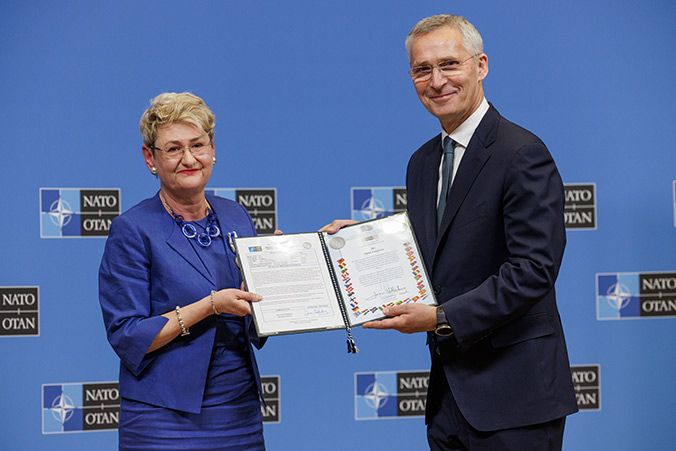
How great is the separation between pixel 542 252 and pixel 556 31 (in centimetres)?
221

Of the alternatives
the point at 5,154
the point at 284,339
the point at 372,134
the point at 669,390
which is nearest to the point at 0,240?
the point at 5,154

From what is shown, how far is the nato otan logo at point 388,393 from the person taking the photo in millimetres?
3479

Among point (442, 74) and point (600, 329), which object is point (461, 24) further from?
point (600, 329)

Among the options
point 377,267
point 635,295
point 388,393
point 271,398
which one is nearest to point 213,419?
point 377,267

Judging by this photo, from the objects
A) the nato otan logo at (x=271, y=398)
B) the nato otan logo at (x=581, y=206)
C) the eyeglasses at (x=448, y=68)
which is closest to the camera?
the eyeglasses at (x=448, y=68)

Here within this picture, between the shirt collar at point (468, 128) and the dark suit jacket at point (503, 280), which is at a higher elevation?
the shirt collar at point (468, 128)

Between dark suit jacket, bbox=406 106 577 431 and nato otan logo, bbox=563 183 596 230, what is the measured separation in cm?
178

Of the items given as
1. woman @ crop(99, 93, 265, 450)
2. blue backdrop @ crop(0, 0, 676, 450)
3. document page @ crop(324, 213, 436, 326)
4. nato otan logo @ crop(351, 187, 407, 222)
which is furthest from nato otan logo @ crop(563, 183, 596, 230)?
woman @ crop(99, 93, 265, 450)

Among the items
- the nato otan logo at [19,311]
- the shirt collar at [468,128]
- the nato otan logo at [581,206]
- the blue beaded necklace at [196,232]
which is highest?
the shirt collar at [468,128]

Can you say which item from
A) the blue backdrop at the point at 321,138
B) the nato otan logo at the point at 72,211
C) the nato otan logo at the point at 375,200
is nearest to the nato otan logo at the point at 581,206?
the blue backdrop at the point at 321,138

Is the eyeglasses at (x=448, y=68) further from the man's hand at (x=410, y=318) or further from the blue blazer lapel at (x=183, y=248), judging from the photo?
the blue blazer lapel at (x=183, y=248)

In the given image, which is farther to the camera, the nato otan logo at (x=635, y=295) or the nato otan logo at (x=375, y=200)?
the nato otan logo at (x=635, y=295)

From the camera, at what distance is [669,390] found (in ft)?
11.9

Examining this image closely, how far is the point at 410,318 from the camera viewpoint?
1.86 m
